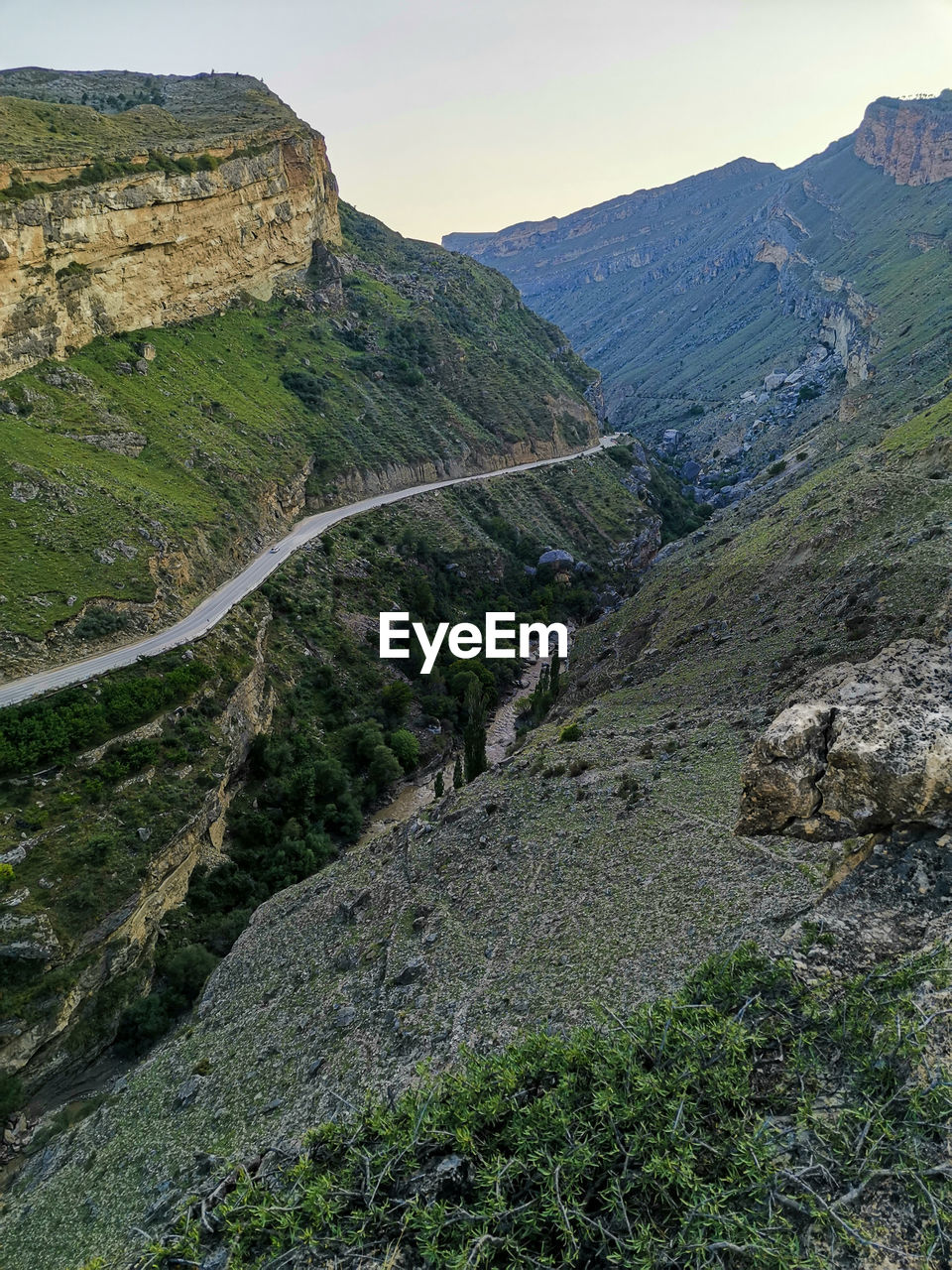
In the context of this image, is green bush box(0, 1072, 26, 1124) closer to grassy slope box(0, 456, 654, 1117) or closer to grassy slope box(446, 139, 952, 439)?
grassy slope box(0, 456, 654, 1117)

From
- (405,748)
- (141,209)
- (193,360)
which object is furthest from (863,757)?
Answer: (141,209)

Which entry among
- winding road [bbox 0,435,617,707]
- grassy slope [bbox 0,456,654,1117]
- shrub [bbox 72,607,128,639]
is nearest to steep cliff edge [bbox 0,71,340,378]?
winding road [bbox 0,435,617,707]

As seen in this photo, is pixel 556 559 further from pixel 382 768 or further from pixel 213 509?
pixel 382 768

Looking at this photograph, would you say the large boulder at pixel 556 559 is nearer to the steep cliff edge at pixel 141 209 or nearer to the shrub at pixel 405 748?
the shrub at pixel 405 748

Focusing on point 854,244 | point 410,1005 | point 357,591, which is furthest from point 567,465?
point 854,244

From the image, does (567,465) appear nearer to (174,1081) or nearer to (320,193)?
(320,193)
